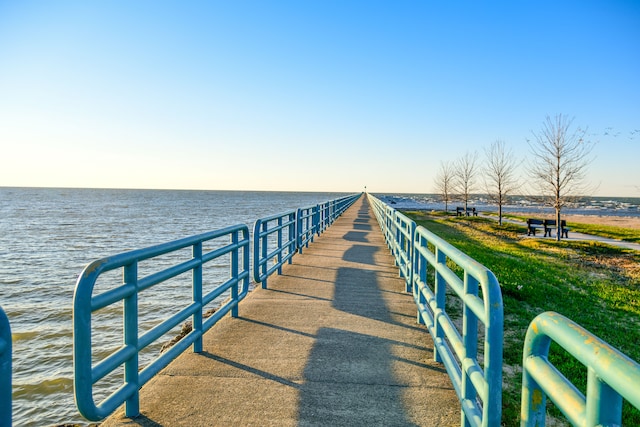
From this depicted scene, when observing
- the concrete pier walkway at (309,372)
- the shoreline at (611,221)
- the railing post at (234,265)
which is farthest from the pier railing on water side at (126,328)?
the shoreline at (611,221)

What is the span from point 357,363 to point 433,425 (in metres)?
1.22

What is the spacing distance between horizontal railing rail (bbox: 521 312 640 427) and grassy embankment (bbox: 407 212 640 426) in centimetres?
197

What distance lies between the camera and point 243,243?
18.8 feet

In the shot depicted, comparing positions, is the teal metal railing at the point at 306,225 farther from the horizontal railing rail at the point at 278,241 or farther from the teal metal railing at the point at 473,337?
the teal metal railing at the point at 473,337

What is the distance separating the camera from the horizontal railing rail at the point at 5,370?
1983mm

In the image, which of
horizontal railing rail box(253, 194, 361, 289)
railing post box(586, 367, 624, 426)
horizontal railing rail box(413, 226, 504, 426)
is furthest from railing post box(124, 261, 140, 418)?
horizontal railing rail box(253, 194, 361, 289)

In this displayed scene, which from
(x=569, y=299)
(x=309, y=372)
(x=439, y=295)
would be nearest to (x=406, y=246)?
(x=439, y=295)

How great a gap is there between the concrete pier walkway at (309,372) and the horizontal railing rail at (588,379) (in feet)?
5.39

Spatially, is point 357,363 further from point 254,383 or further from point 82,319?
point 82,319

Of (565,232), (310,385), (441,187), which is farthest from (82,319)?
(441,187)

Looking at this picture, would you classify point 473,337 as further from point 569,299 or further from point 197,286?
point 569,299

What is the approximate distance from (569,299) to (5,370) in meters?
8.90

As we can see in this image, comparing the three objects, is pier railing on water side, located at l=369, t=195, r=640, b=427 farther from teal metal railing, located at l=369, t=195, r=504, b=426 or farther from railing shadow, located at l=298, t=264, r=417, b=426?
railing shadow, located at l=298, t=264, r=417, b=426

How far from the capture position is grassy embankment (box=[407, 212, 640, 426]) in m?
4.76
